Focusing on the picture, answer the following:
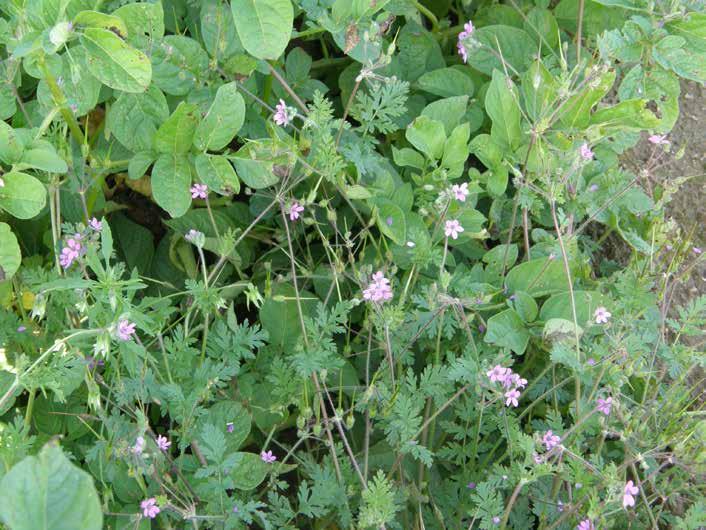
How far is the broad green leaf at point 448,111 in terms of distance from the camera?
6.26ft

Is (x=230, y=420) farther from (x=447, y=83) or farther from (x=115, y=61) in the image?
(x=447, y=83)

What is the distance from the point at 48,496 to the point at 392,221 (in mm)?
1022

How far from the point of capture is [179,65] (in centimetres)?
174

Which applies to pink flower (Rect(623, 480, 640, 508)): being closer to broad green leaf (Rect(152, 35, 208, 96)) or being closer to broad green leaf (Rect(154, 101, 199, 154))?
broad green leaf (Rect(154, 101, 199, 154))

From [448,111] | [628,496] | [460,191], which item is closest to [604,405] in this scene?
[628,496]

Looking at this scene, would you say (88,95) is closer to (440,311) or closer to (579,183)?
(440,311)

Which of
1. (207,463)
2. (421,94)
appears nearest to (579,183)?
(421,94)

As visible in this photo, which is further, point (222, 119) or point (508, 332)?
point (508, 332)

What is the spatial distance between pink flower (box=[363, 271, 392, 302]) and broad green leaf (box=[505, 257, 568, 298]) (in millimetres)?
392

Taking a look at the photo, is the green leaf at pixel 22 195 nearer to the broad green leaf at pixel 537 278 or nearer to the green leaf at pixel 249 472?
the green leaf at pixel 249 472

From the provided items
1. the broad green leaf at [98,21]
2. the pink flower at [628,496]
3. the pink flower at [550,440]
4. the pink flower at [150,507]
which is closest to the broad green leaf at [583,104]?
the pink flower at [550,440]

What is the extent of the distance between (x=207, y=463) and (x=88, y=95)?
73 centimetres

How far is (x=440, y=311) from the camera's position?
1.58 m

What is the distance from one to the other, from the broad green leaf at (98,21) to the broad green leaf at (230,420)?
709mm
